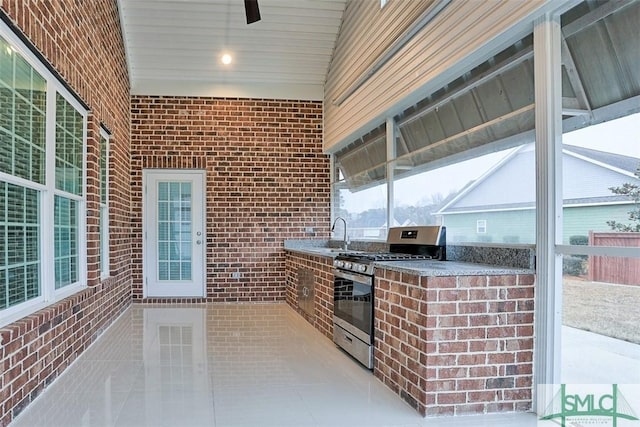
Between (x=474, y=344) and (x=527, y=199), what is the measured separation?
3.06 feet

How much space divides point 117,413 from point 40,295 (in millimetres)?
1172

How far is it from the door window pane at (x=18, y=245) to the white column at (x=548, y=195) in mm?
3118

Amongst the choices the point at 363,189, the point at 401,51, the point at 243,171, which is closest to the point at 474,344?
the point at 401,51

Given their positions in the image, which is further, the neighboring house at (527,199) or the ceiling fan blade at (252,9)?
the ceiling fan blade at (252,9)

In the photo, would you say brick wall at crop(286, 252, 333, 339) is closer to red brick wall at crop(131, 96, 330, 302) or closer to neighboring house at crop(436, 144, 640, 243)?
red brick wall at crop(131, 96, 330, 302)

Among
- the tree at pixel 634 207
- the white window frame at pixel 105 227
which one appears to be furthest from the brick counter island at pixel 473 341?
the white window frame at pixel 105 227

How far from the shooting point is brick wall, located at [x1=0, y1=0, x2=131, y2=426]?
291cm

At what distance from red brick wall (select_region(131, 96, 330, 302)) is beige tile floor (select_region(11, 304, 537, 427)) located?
2120 millimetres

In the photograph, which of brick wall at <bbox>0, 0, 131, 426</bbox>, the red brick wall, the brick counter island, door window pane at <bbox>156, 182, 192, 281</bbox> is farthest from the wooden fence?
door window pane at <bbox>156, 182, 192, 281</bbox>

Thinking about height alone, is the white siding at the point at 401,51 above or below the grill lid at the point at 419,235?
above

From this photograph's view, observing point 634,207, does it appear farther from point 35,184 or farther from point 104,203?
point 104,203

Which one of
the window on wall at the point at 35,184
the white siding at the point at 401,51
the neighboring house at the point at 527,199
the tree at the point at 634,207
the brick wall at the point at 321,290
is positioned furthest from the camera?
the brick wall at the point at 321,290

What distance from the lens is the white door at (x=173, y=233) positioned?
283 inches

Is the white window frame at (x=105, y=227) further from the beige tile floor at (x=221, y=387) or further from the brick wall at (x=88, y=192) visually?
the beige tile floor at (x=221, y=387)
